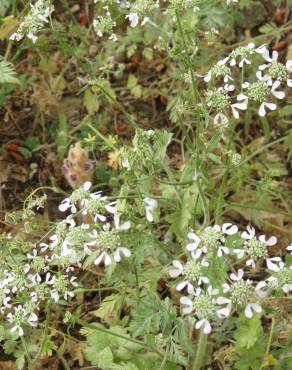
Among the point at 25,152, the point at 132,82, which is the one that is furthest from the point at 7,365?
the point at 132,82

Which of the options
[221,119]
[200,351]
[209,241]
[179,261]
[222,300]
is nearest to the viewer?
[222,300]

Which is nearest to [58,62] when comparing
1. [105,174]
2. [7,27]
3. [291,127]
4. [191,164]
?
[7,27]

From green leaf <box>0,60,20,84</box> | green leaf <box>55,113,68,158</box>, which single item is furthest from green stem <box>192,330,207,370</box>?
green leaf <box>55,113,68,158</box>

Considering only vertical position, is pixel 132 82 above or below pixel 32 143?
above

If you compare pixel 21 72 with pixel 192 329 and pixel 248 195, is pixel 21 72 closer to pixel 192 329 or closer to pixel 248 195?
pixel 248 195

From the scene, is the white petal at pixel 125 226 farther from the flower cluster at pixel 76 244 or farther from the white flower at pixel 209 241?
the white flower at pixel 209 241

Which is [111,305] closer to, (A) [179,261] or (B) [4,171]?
(A) [179,261]

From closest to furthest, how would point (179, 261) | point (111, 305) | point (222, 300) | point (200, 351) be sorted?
point (222, 300), point (179, 261), point (200, 351), point (111, 305)

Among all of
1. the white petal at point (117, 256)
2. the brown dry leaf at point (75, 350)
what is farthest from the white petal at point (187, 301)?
the brown dry leaf at point (75, 350)

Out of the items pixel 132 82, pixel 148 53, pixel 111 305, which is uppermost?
pixel 148 53
